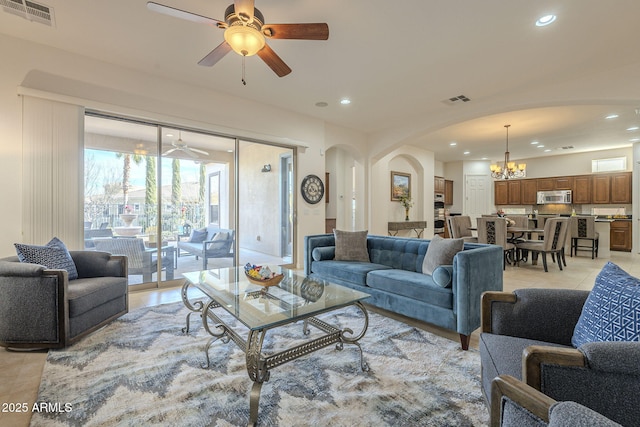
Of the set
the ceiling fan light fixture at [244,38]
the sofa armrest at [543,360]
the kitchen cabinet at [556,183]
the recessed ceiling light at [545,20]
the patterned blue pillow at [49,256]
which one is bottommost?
the sofa armrest at [543,360]

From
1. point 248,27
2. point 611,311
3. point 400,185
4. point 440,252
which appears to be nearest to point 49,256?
point 248,27

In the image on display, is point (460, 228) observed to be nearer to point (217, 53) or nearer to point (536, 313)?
→ point (536, 313)

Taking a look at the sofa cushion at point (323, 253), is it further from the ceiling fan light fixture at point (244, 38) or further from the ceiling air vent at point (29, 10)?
the ceiling air vent at point (29, 10)

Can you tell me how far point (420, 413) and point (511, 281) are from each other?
12.7 feet

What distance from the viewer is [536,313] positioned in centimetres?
149

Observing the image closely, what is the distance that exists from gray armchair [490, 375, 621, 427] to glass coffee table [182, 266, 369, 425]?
110 centimetres

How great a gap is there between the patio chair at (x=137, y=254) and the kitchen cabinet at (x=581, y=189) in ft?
36.2

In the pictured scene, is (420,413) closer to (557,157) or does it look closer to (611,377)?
(611,377)

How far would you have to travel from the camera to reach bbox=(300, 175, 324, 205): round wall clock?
218 inches

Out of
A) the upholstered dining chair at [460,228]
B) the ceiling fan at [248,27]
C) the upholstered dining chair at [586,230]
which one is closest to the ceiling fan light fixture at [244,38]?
the ceiling fan at [248,27]

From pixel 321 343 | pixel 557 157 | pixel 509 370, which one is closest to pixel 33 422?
pixel 321 343

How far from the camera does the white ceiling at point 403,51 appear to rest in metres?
2.60

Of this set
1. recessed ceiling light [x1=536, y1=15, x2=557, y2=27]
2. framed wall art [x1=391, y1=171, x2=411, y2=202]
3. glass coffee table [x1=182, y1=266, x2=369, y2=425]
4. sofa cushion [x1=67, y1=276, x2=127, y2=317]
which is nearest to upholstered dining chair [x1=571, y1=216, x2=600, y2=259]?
framed wall art [x1=391, y1=171, x2=411, y2=202]

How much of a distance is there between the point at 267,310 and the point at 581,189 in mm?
10693
